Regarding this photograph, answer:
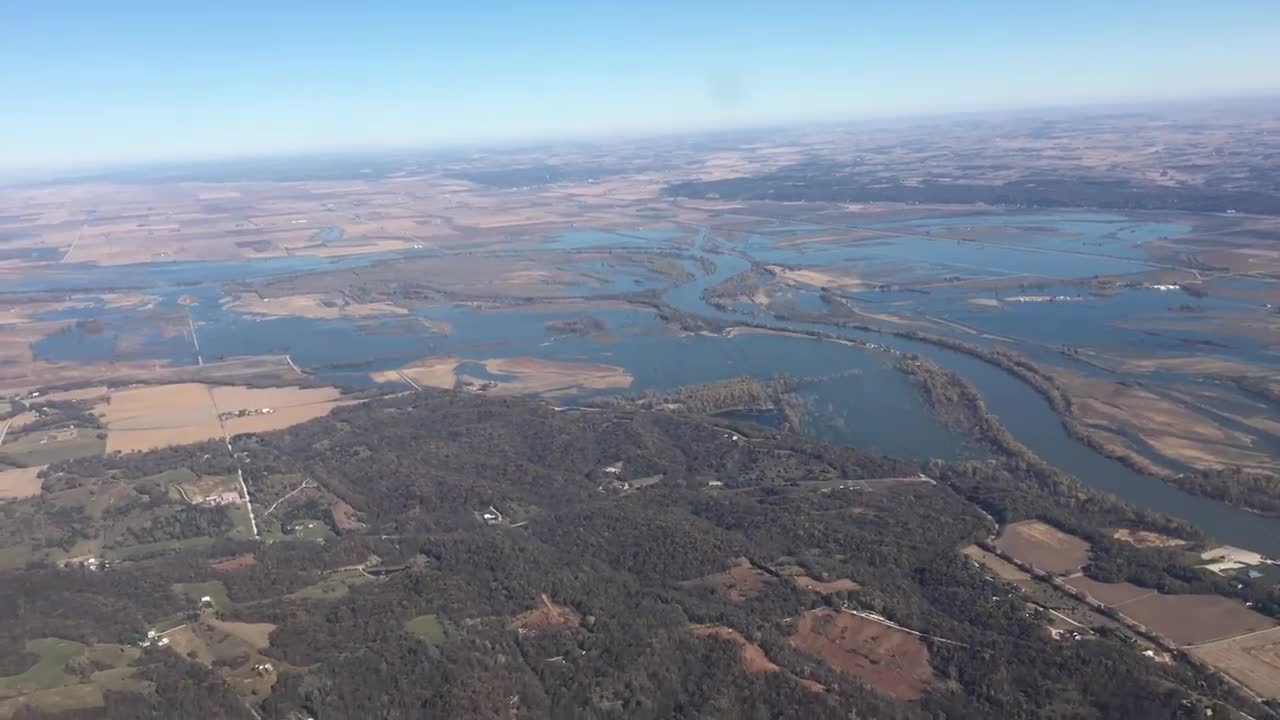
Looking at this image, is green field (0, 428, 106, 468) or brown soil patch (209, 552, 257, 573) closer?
brown soil patch (209, 552, 257, 573)

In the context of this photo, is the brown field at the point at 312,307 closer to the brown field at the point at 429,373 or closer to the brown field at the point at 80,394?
the brown field at the point at 429,373

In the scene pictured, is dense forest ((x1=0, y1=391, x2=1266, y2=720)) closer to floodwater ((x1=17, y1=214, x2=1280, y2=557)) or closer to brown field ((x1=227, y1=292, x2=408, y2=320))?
floodwater ((x1=17, y1=214, x2=1280, y2=557))

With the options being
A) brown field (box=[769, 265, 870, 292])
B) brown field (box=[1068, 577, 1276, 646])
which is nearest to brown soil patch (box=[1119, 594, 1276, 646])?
brown field (box=[1068, 577, 1276, 646])

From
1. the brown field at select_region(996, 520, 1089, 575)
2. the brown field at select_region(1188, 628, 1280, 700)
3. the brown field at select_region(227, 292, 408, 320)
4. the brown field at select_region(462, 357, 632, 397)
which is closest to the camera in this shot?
the brown field at select_region(1188, 628, 1280, 700)

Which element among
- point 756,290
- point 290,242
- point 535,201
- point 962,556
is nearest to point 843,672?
point 962,556

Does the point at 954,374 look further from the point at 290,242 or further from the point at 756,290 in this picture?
the point at 290,242

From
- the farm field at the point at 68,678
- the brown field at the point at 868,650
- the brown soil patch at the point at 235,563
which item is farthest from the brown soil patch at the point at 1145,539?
the farm field at the point at 68,678
